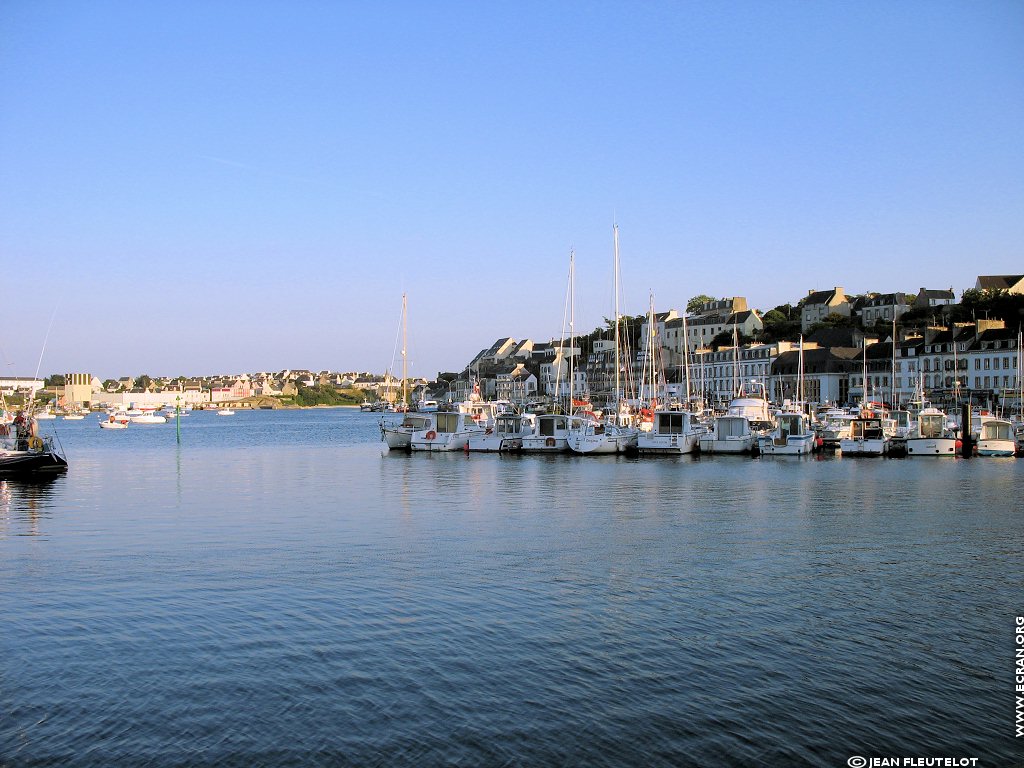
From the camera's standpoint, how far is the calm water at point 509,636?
35.6ft

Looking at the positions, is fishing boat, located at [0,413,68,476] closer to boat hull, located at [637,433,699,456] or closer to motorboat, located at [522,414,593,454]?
motorboat, located at [522,414,593,454]

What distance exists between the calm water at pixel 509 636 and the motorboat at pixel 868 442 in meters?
29.0

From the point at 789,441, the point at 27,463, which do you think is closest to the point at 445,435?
the point at 789,441

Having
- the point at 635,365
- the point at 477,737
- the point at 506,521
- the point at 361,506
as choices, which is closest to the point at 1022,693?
the point at 477,737

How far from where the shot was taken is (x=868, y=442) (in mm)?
59750

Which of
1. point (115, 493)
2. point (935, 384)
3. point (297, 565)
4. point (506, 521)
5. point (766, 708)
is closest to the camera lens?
point (766, 708)

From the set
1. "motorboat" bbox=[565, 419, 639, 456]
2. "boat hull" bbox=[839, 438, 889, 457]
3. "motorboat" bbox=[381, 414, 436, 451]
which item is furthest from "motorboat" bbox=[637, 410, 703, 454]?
"motorboat" bbox=[381, 414, 436, 451]

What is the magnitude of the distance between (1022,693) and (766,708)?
3.44m

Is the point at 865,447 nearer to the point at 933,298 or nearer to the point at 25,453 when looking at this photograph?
the point at 25,453

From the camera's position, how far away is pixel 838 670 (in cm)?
1314

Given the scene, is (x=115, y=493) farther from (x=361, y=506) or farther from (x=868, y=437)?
(x=868, y=437)

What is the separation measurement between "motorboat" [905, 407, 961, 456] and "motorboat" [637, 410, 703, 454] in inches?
518

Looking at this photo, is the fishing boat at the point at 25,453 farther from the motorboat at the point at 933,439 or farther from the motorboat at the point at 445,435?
the motorboat at the point at 933,439

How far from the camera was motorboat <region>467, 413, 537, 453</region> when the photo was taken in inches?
2451
